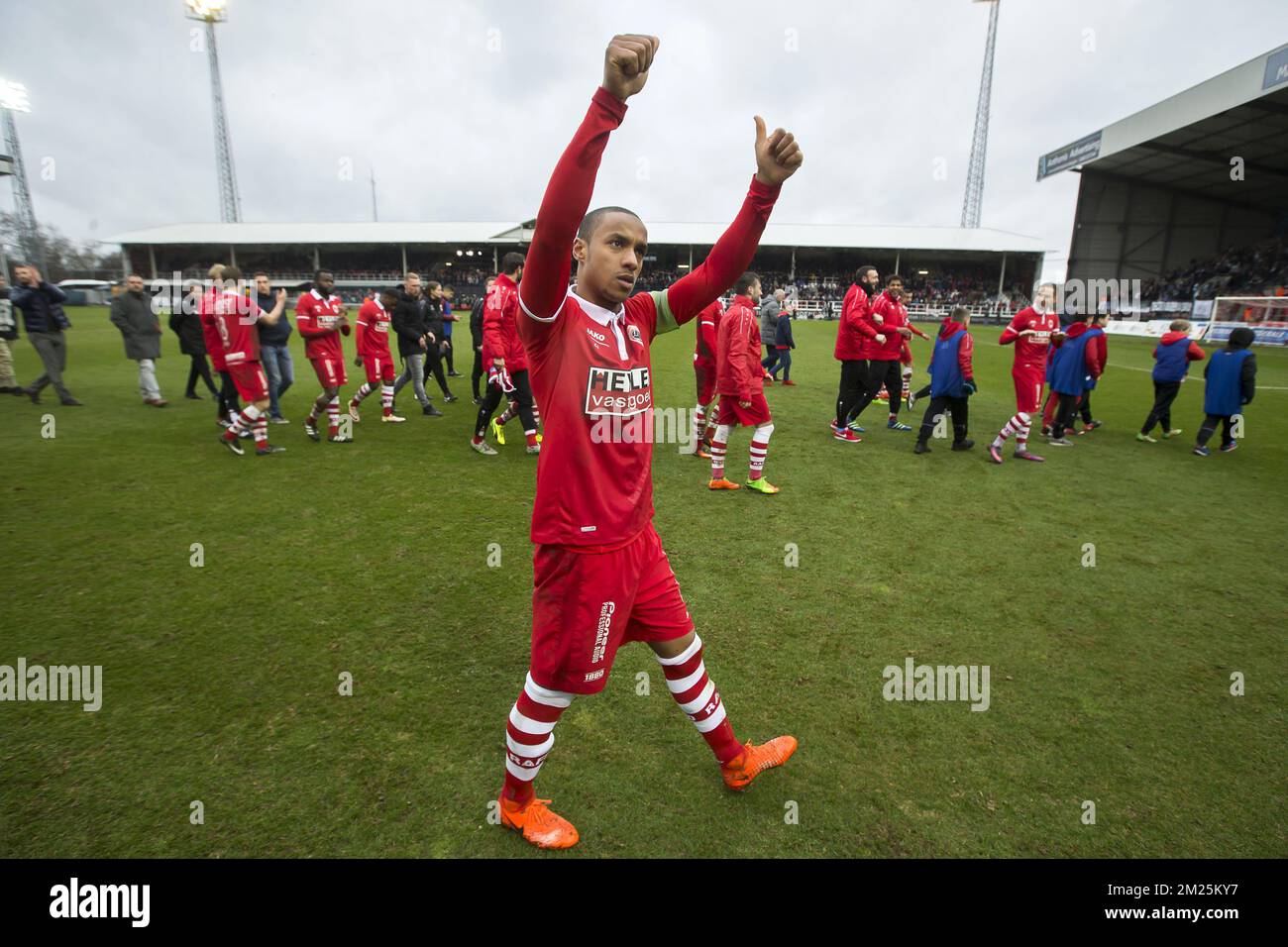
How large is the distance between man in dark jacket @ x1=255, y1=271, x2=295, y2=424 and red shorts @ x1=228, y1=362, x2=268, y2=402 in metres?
0.59

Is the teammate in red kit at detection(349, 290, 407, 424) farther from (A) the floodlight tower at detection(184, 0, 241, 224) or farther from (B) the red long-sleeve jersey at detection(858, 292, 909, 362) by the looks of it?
(A) the floodlight tower at detection(184, 0, 241, 224)

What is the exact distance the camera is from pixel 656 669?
3740 millimetres

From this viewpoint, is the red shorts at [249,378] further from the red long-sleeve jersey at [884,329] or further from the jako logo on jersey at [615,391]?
the red long-sleeve jersey at [884,329]

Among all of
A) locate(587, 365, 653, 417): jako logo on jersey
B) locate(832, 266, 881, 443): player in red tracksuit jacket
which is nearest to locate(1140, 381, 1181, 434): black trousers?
locate(832, 266, 881, 443): player in red tracksuit jacket

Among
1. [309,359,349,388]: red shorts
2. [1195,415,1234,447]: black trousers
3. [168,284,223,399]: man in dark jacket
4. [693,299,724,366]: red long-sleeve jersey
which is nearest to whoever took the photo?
[309,359,349,388]: red shorts

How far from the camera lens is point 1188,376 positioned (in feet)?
55.2

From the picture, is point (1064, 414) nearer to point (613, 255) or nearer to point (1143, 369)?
point (613, 255)

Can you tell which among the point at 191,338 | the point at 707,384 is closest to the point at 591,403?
the point at 707,384

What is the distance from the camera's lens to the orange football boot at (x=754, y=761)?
2734 mm

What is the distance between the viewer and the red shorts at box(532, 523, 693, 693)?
222cm

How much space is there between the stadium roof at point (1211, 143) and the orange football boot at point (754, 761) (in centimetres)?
3524

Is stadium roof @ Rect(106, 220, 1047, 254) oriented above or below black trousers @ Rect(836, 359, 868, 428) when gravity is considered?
above

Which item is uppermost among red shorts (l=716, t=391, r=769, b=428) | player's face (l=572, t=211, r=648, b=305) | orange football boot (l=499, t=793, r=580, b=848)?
player's face (l=572, t=211, r=648, b=305)
